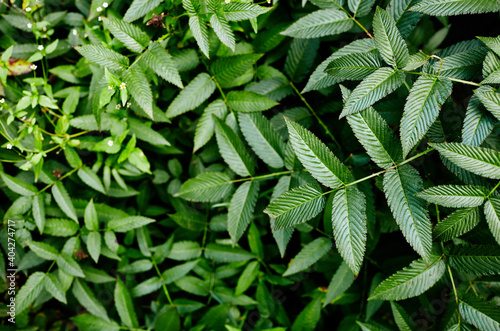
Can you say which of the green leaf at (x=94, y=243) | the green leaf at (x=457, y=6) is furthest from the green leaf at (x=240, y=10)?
the green leaf at (x=94, y=243)

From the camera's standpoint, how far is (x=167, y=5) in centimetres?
158

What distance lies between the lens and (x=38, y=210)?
169cm

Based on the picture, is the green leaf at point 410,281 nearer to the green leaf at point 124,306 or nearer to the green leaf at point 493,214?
the green leaf at point 493,214

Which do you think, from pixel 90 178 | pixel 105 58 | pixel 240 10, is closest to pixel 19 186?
pixel 90 178

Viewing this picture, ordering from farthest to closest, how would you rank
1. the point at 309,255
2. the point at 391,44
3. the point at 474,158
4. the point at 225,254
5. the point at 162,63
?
the point at 225,254, the point at 309,255, the point at 162,63, the point at 391,44, the point at 474,158

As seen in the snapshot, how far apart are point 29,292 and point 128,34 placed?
4.78 ft

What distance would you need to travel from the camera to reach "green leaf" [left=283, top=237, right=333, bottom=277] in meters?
1.73

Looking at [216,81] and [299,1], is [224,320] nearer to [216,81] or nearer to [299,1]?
[216,81]

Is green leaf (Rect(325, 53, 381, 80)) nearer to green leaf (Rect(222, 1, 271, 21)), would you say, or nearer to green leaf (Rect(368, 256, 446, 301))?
green leaf (Rect(222, 1, 271, 21))

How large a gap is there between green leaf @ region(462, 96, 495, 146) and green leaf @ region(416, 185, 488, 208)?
0.19 metres

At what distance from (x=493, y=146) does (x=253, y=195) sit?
3.92ft

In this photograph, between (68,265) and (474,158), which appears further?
(68,265)

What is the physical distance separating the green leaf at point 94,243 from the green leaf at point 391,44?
5.52 ft

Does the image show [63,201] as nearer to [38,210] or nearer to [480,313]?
[38,210]
